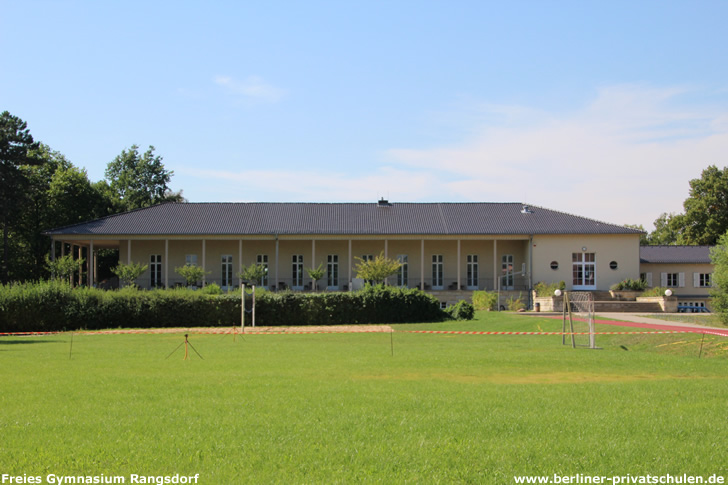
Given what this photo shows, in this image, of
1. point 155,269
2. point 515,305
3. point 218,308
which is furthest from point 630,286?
point 155,269

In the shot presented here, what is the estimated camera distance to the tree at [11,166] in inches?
1853

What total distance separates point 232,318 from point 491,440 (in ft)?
89.7

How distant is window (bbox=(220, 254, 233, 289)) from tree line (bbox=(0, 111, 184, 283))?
39.4ft

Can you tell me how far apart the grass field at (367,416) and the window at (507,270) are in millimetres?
31360

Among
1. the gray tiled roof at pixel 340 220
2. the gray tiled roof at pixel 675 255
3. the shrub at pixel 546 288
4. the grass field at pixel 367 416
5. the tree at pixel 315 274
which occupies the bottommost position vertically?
the grass field at pixel 367 416

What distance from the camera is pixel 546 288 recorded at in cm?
4309

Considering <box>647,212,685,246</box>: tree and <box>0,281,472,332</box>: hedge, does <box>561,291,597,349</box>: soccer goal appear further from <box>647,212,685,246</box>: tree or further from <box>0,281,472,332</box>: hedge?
<box>647,212,685,246</box>: tree

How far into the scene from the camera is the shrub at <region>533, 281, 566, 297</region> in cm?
4236

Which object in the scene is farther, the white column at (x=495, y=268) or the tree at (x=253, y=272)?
the white column at (x=495, y=268)

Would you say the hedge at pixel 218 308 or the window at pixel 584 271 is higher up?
the window at pixel 584 271

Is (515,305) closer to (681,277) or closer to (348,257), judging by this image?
(348,257)

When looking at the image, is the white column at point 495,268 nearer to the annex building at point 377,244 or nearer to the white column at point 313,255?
the annex building at point 377,244

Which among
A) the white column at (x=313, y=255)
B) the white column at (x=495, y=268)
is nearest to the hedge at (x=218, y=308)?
the white column at (x=313, y=255)

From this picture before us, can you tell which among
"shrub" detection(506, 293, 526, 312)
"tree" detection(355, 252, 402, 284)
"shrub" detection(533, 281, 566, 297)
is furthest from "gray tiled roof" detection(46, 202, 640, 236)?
"shrub" detection(506, 293, 526, 312)
